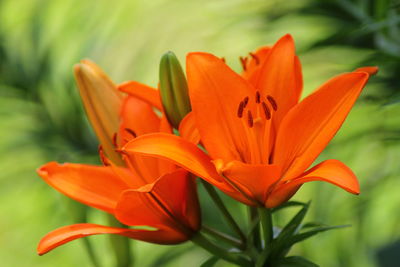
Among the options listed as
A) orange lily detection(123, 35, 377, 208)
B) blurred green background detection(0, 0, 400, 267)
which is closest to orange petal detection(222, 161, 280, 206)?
orange lily detection(123, 35, 377, 208)

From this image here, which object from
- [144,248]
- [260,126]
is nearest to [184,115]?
[260,126]

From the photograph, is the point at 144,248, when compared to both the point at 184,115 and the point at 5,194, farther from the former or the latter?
the point at 184,115

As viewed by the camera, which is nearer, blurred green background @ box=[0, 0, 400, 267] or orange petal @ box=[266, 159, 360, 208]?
orange petal @ box=[266, 159, 360, 208]

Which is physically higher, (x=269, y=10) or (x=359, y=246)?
(x=269, y=10)

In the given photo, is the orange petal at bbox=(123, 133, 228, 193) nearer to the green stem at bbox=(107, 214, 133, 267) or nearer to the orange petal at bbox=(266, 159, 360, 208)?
the orange petal at bbox=(266, 159, 360, 208)

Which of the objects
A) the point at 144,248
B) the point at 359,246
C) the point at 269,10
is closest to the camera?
the point at 359,246

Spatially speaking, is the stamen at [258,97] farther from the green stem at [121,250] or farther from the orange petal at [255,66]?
the green stem at [121,250]
